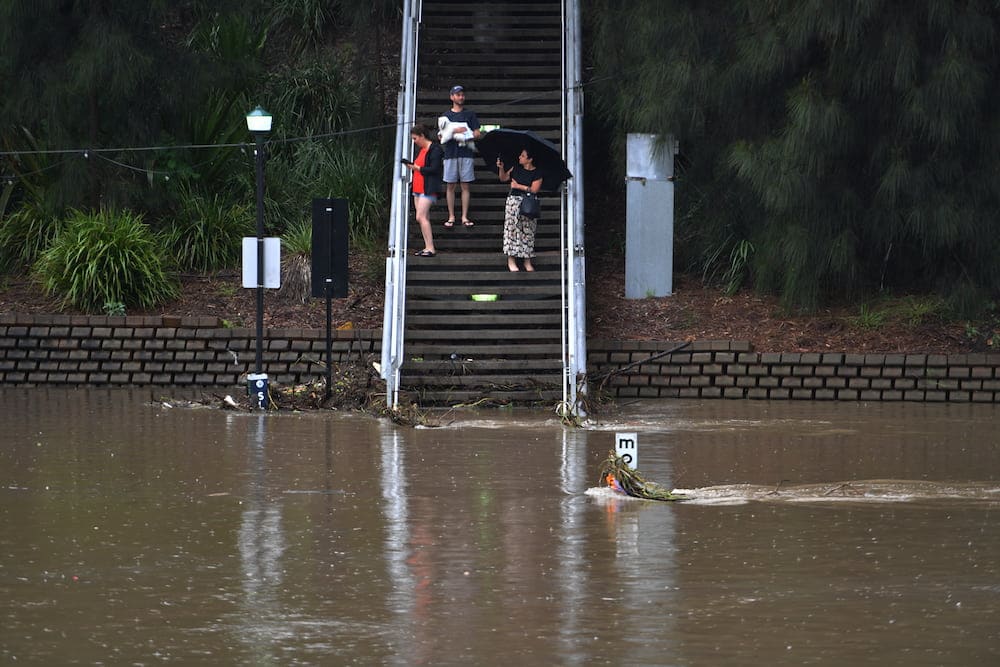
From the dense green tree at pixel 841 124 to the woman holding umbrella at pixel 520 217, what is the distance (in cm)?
217

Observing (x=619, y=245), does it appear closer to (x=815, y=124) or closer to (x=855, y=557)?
(x=815, y=124)

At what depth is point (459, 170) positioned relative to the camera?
69.4 ft

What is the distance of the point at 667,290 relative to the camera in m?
21.9

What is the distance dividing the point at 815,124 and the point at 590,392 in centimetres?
435

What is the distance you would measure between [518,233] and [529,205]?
0.50 metres

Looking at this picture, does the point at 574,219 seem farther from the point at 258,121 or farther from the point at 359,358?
the point at 258,121

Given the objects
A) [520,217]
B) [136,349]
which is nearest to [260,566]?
[520,217]

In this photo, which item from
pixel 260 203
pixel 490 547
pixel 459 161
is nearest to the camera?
pixel 490 547

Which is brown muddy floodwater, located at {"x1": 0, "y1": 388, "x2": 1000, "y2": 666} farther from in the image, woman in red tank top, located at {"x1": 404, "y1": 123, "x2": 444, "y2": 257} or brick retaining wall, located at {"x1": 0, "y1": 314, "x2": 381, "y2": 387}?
woman in red tank top, located at {"x1": 404, "y1": 123, "x2": 444, "y2": 257}

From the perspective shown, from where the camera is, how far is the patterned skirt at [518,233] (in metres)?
20.0

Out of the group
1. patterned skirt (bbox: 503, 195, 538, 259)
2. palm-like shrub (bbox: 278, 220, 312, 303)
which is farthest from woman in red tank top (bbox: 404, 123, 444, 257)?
palm-like shrub (bbox: 278, 220, 312, 303)

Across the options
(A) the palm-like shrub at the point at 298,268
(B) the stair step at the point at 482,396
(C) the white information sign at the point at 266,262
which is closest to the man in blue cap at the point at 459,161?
(A) the palm-like shrub at the point at 298,268

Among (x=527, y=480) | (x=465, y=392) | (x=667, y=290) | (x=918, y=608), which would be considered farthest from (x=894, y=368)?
(x=918, y=608)

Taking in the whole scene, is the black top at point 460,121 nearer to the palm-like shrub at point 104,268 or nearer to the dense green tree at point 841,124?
the dense green tree at point 841,124
